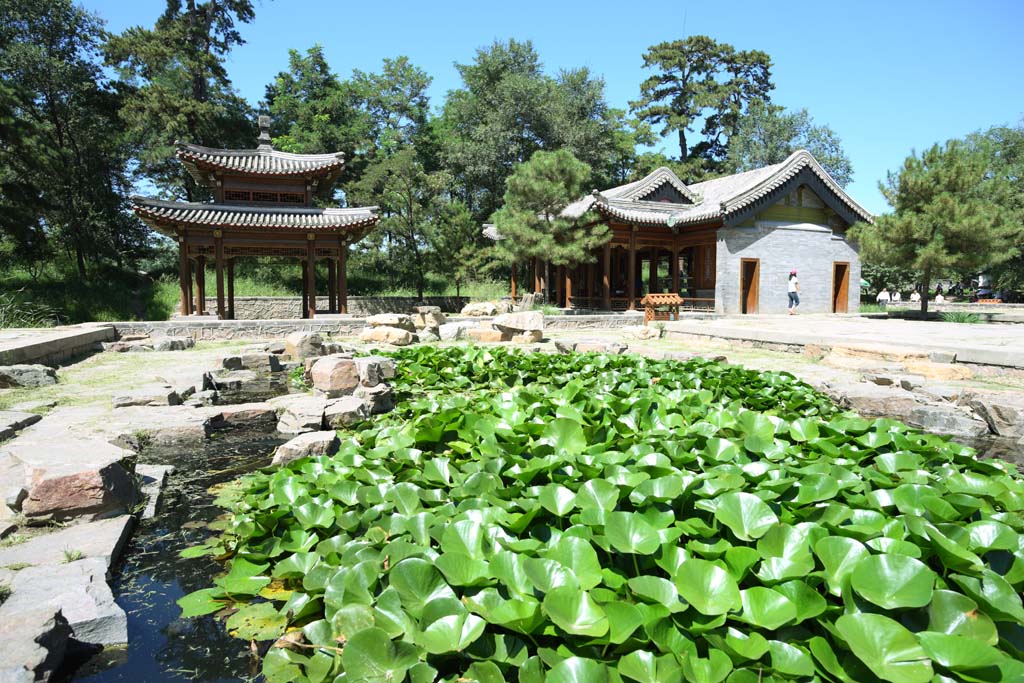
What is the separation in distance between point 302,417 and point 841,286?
19209 millimetres

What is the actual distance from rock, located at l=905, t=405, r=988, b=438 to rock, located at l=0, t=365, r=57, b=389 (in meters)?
8.26

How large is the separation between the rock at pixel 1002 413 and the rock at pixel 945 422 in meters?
0.08

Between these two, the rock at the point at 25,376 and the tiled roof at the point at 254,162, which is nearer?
the rock at the point at 25,376

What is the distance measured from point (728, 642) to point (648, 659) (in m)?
0.20

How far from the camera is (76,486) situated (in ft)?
8.54

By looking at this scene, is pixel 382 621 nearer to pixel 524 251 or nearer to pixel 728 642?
pixel 728 642

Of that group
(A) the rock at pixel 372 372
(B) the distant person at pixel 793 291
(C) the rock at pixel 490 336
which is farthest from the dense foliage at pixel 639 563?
(B) the distant person at pixel 793 291

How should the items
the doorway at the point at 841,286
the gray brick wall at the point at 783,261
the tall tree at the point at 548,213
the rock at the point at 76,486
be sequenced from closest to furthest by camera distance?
1. the rock at the point at 76,486
2. the tall tree at the point at 548,213
3. the gray brick wall at the point at 783,261
4. the doorway at the point at 841,286

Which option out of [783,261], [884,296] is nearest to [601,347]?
[783,261]

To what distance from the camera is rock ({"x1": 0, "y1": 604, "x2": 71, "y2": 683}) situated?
1516 millimetres

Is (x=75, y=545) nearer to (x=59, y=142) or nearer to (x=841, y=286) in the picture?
(x=841, y=286)

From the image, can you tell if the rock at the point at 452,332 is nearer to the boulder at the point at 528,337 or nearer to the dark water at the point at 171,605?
the boulder at the point at 528,337

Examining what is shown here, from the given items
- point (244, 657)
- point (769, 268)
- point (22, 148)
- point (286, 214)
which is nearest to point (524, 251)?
point (286, 214)

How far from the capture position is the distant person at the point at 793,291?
17875 mm
